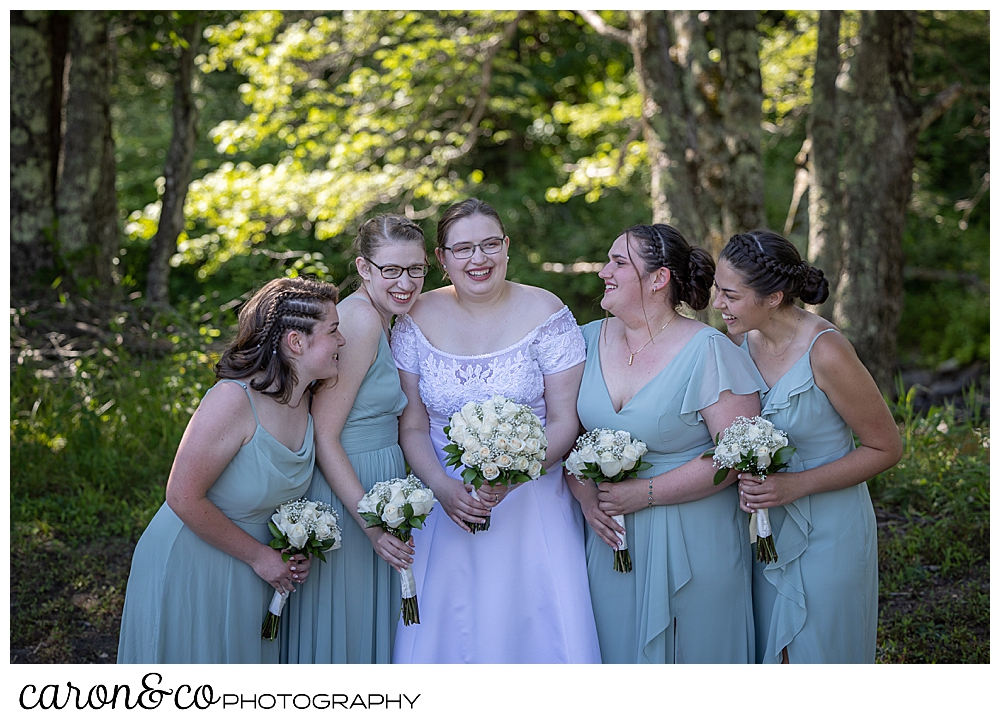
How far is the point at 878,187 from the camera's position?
6.95 meters

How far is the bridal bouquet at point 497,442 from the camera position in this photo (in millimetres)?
2871

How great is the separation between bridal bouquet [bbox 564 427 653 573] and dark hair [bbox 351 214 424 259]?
972mm

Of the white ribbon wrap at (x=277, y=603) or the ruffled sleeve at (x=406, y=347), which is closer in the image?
the white ribbon wrap at (x=277, y=603)

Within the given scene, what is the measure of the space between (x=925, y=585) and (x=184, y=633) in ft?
12.7

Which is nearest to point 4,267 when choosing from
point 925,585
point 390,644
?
point 390,644

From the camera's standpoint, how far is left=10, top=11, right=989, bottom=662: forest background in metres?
5.09

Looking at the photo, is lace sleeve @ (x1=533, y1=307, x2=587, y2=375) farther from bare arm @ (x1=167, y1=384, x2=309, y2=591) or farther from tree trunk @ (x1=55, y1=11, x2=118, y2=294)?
tree trunk @ (x1=55, y1=11, x2=118, y2=294)

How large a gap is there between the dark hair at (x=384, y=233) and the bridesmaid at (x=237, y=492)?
276mm

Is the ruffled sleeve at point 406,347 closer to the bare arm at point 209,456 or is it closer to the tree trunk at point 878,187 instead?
the bare arm at point 209,456

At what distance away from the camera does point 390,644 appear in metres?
3.38

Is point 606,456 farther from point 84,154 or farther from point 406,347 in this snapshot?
point 84,154

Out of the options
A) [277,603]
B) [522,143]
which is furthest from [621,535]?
[522,143]

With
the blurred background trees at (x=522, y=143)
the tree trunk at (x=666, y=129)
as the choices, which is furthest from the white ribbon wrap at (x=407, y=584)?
the tree trunk at (x=666, y=129)

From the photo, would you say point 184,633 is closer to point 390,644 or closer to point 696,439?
point 390,644
